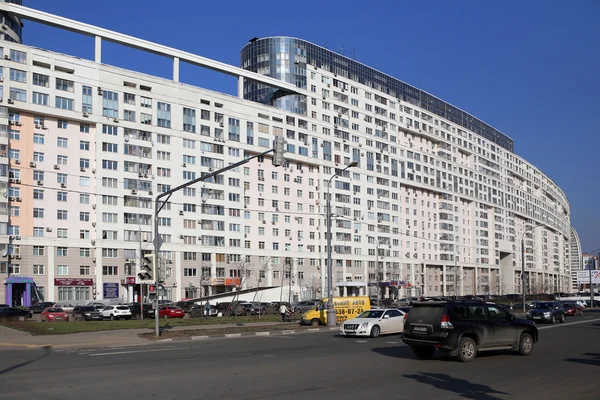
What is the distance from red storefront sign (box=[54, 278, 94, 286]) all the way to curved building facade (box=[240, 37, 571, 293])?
134 feet

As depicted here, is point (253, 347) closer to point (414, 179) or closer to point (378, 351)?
point (378, 351)

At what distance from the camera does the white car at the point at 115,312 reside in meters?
52.9

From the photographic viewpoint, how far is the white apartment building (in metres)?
72.8

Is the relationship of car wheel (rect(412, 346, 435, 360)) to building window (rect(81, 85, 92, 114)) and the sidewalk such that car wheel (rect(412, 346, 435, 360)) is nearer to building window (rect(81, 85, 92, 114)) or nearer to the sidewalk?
the sidewalk

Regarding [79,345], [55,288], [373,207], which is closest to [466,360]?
[79,345]

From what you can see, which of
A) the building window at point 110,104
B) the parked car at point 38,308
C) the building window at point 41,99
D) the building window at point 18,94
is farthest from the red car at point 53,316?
the building window at point 110,104

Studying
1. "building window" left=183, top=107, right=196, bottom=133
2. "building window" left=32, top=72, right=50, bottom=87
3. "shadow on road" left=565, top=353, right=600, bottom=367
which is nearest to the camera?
"shadow on road" left=565, top=353, right=600, bottom=367

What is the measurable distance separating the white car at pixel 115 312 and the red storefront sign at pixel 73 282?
2254 cm

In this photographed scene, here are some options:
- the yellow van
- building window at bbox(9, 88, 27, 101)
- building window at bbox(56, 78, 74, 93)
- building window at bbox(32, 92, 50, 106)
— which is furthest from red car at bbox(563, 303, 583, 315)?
building window at bbox(9, 88, 27, 101)

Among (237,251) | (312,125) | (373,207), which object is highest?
(312,125)

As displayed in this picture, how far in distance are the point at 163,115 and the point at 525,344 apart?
71450 mm

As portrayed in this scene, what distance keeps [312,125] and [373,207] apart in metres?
20.4

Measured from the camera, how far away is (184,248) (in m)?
85.0

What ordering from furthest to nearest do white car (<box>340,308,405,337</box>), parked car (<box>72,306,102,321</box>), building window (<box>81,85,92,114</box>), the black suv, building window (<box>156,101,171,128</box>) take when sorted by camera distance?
building window (<box>156,101,171,128</box>) < building window (<box>81,85,92,114</box>) < parked car (<box>72,306,102,321</box>) < white car (<box>340,308,405,337</box>) < the black suv
